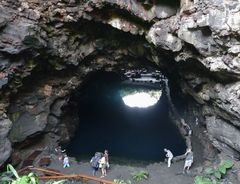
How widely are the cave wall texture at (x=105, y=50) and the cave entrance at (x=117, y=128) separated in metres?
3.07

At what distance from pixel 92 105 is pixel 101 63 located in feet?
29.1

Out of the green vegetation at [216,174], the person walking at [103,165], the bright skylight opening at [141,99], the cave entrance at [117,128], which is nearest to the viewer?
the green vegetation at [216,174]

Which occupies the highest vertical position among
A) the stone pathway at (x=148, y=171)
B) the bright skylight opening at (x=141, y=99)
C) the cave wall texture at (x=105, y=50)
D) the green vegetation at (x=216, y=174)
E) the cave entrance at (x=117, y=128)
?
the cave wall texture at (x=105, y=50)

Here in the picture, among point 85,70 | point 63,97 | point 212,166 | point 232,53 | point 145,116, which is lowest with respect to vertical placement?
point 145,116

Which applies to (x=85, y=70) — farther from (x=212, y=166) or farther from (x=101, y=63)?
(x=212, y=166)

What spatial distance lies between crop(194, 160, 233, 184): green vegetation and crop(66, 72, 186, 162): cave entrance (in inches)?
201

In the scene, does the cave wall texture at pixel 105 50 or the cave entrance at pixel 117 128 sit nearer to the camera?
the cave wall texture at pixel 105 50

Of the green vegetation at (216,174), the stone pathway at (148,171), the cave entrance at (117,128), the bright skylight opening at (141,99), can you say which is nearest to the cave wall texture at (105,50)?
the green vegetation at (216,174)

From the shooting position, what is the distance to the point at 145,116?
26938 mm

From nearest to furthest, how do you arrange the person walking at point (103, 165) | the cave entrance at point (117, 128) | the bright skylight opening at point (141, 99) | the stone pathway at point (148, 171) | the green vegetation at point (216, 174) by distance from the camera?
the green vegetation at point (216, 174) < the stone pathway at point (148, 171) < the person walking at point (103, 165) < the cave entrance at point (117, 128) < the bright skylight opening at point (141, 99)

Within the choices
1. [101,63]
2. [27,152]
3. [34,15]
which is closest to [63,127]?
[27,152]

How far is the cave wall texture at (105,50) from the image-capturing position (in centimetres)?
1180

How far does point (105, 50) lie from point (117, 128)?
308 inches

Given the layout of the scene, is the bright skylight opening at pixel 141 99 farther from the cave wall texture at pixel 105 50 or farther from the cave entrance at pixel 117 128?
the cave wall texture at pixel 105 50
